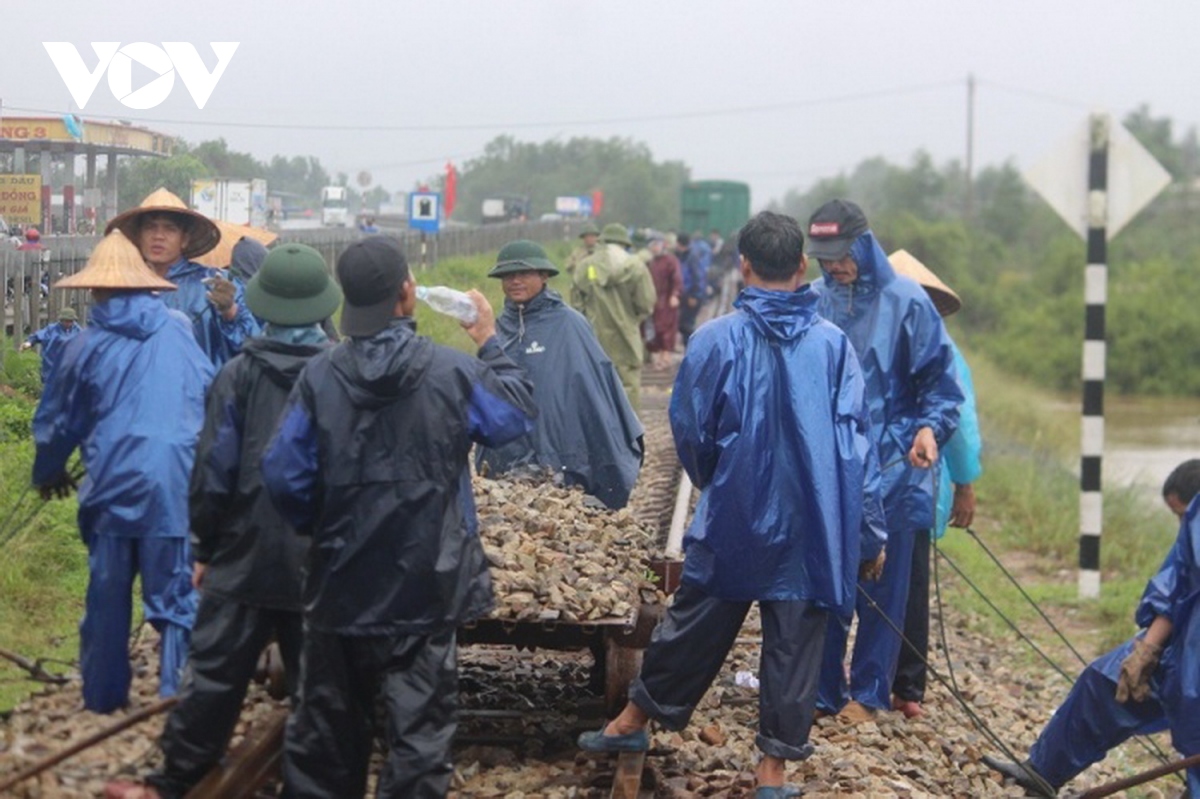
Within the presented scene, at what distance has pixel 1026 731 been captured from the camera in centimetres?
893

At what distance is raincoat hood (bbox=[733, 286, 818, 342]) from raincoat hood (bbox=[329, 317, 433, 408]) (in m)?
1.31

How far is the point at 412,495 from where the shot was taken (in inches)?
204

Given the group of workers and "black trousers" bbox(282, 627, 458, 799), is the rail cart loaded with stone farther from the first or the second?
"black trousers" bbox(282, 627, 458, 799)

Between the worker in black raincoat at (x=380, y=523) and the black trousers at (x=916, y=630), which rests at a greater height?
the worker in black raincoat at (x=380, y=523)

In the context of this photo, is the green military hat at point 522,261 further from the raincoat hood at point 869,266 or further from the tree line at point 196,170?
the tree line at point 196,170

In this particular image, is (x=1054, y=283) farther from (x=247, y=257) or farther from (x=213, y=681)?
(x=213, y=681)

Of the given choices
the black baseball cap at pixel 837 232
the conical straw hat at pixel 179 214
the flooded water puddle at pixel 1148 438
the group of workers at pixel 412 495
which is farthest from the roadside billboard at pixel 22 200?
the flooded water puddle at pixel 1148 438

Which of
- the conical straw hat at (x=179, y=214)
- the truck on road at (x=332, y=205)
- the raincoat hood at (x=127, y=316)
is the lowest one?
the raincoat hood at (x=127, y=316)

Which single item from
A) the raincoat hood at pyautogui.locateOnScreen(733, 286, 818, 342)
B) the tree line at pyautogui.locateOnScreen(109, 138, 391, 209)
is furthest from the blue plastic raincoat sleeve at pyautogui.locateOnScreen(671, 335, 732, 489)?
the tree line at pyautogui.locateOnScreen(109, 138, 391, 209)

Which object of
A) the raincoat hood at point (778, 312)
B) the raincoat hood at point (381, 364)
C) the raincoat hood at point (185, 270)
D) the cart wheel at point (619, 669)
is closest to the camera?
the raincoat hood at point (381, 364)

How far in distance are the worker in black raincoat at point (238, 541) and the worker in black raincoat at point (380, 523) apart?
0.36 m

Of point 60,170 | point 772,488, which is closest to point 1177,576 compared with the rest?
point 772,488

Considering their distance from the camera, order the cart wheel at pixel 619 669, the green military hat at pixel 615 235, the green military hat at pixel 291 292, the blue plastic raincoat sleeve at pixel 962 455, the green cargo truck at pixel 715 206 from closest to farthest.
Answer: the green military hat at pixel 291 292 → the cart wheel at pixel 619 669 → the blue plastic raincoat sleeve at pixel 962 455 → the green military hat at pixel 615 235 → the green cargo truck at pixel 715 206

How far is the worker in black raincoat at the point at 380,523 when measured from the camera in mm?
5168
